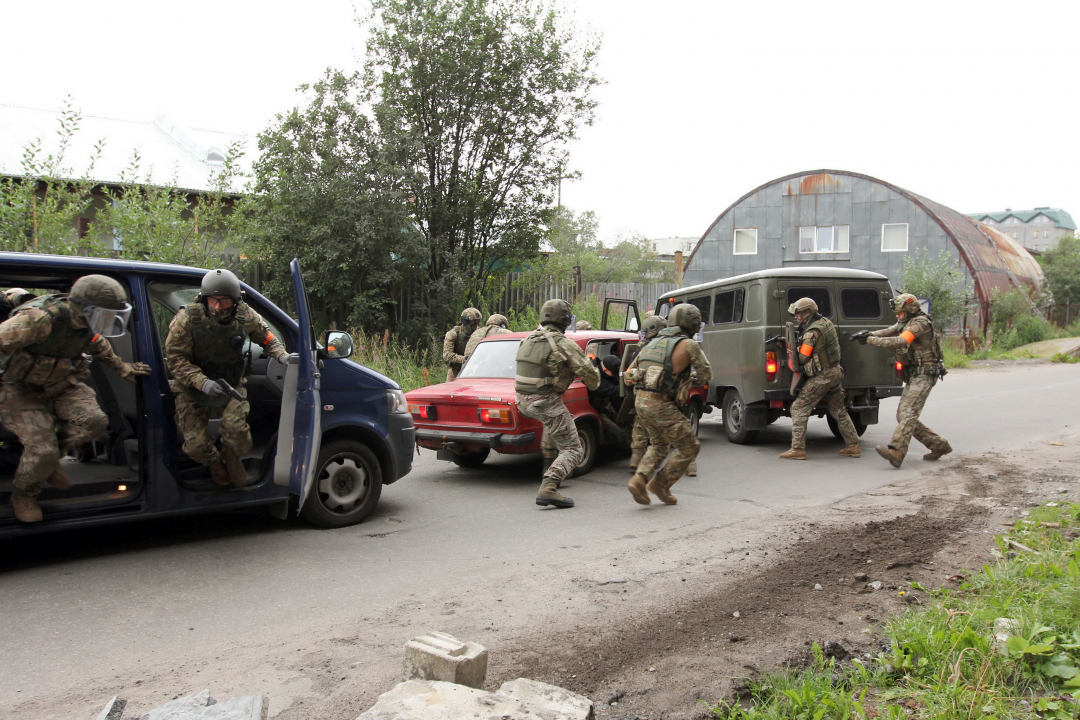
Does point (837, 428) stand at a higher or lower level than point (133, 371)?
lower

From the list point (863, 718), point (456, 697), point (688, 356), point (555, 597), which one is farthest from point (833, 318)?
point (456, 697)

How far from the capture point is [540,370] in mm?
6891

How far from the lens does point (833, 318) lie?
960 cm

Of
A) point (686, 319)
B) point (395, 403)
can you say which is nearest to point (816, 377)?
point (686, 319)

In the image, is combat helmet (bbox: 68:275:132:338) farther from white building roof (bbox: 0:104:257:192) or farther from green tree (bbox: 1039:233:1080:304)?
green tree (bbox: 1039:233:1080:304)

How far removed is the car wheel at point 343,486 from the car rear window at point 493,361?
2.31 metres

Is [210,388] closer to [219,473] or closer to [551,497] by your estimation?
[219,473]

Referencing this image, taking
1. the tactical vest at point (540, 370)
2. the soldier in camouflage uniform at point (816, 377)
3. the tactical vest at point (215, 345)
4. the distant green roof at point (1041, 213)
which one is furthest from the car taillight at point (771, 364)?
the distant green roof at point (1041, 213)

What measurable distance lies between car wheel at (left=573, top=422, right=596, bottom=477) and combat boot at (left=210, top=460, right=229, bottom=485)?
11.9 ft

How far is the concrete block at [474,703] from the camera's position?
2564 millimetres

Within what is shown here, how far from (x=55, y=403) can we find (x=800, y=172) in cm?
3162

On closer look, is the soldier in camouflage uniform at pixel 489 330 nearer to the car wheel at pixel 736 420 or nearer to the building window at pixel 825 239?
the car wheel at pixel 736 420

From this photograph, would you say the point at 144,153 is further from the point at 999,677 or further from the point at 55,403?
the point at 999,677

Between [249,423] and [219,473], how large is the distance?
0.68 metres
